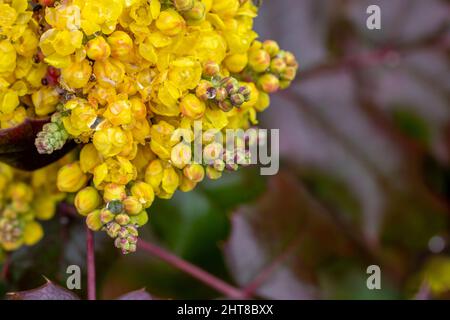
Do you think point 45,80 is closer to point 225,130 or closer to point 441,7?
point 225,130

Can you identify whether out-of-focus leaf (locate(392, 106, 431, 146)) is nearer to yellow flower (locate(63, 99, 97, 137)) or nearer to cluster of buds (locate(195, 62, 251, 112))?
cluster of buds (locate(195, 62, 251, 112))

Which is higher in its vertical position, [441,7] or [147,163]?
[441,7]

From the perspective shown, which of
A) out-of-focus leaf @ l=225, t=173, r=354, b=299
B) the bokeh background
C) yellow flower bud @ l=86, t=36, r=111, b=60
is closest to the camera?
yellow flower bud @ l=86, t=36, r=111, b=60

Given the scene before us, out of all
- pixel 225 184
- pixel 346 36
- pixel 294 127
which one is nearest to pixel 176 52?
pixel 225 184

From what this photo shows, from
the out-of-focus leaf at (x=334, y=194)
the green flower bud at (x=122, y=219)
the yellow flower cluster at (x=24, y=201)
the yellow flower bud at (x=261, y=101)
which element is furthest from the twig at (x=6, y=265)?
the out-of-focus leaf at (x=334, y=194)

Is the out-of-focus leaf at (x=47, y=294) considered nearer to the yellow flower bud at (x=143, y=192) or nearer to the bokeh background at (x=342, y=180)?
the yellow flower bud at (x=143, y=192)

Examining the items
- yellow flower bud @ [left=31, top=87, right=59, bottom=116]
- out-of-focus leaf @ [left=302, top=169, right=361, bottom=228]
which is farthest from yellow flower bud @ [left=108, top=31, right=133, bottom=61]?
out-of-focus leaf @ [left=302, top=169, right=361, bottom=228]
